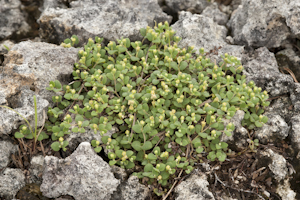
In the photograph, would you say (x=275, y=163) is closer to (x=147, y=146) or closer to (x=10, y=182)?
(x=147, y=146)

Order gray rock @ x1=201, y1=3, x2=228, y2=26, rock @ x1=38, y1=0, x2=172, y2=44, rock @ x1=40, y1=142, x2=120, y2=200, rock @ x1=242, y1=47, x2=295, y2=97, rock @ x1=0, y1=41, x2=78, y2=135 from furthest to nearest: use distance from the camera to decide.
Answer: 1. gray rock @ x1=201, y1=3, x2=228, y2=26
2. rock @ x1=38, y1=0, x2=172, y2=44
3. rock @ x1=242, y1=47, x2=295, y2=97
4. rock @ x1=0, y1=41, x2=78, y2=135
5. rock @ x1=40, y1=142, x2=120, y2=200

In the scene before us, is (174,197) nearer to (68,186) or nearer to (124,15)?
(68,186)

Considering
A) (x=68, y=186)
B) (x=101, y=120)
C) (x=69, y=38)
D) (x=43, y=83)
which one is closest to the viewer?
(x=68, y=186)

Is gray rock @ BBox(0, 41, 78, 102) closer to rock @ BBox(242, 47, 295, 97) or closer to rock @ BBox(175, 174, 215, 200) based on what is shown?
rock @ BBox(175, 174, 215, 200)

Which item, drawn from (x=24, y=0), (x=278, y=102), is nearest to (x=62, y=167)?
(x=278, y=102)

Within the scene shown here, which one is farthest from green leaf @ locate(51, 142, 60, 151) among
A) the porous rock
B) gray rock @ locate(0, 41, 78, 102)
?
the porous rock
